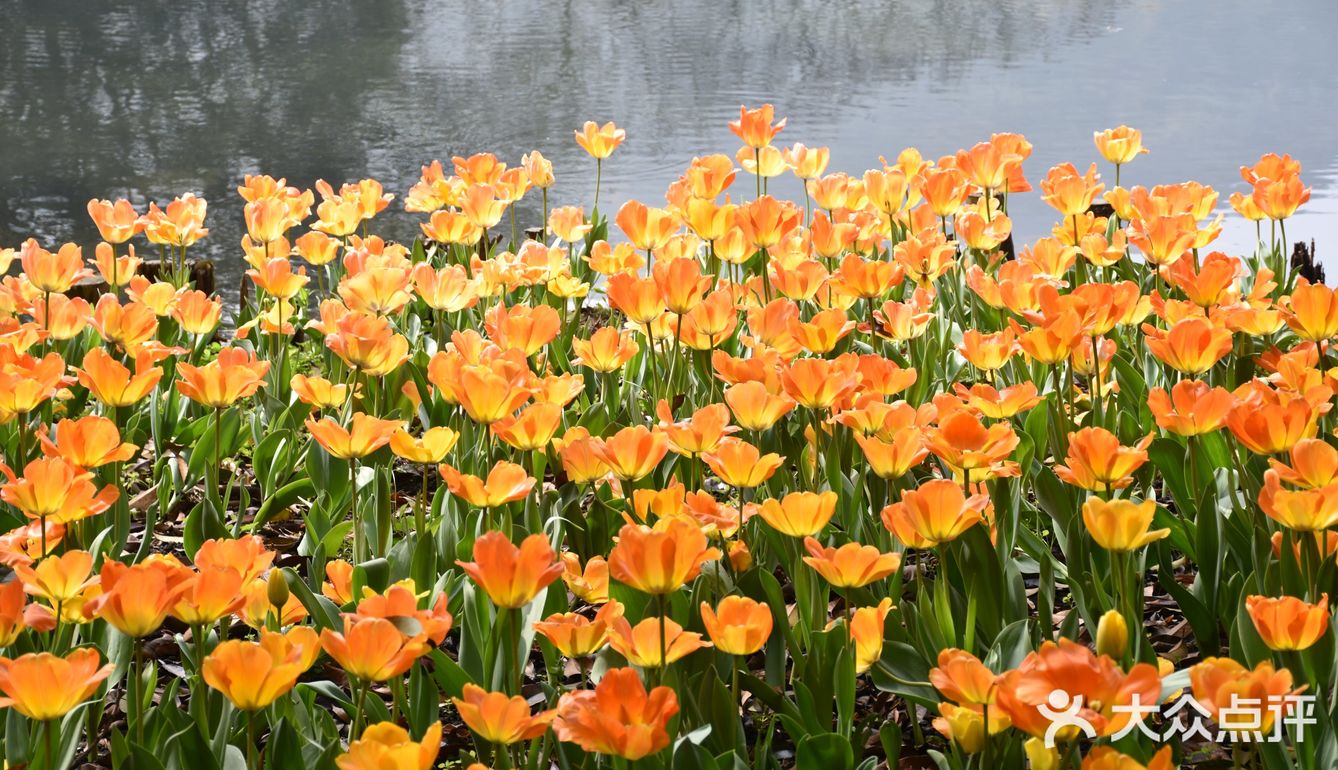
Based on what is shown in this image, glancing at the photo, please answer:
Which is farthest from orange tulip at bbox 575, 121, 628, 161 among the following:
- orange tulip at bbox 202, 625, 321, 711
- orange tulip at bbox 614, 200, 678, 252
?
orange tulip at bbox 202, 625, 321, 711

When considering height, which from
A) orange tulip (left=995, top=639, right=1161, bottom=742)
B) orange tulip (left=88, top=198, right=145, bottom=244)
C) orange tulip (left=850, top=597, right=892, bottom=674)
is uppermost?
orange tulip (left=995, top=639, right=1161, bottom=742)

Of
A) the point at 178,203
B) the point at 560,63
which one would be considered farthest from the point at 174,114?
the point at 178,203

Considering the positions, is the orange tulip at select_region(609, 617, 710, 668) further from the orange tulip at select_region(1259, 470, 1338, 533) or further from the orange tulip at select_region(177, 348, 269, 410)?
the orange tulip at select_region(177, 348, 269, 410)

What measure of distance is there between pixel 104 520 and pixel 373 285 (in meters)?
0.57

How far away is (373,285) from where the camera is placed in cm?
220

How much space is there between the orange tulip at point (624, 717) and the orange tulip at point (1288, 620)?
52cm

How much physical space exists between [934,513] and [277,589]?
65 cm

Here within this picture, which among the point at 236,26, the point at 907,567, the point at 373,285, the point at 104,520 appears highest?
the point at 373,285

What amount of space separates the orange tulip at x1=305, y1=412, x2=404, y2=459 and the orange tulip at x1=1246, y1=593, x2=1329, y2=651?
3.01ft

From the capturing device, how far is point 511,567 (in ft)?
3.80

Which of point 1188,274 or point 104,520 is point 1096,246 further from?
point 104,520

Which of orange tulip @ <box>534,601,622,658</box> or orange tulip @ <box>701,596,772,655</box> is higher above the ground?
orange tulip @ <box>701,596,772,655</box>

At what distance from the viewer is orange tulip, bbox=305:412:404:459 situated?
61.9 inches

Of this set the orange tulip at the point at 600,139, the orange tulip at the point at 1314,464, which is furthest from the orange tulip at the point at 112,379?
the orange tulip at the point at 600,139
